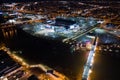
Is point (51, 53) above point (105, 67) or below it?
above

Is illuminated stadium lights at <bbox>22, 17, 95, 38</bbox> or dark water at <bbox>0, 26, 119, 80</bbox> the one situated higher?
illuminated stadium lights at <bbox>22, 17, 95, 38</bbox>

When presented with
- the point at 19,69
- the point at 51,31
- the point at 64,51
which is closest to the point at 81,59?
the point at 64,51

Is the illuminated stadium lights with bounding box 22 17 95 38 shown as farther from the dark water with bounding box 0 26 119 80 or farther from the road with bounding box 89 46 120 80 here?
the road with bounding box 89 46 120 80

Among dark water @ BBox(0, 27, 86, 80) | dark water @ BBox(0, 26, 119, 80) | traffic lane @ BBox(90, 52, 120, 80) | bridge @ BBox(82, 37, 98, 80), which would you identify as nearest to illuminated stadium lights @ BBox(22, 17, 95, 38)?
dark water @ BBox(0, 26, 119, 80)

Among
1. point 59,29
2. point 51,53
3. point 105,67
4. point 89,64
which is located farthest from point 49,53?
point 59,29

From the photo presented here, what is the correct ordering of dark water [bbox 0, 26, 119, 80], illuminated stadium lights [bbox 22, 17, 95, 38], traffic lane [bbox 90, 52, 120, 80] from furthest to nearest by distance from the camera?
illuminated stadium lights [bbox 22, 17, 95, 38] → dark water [bbox 0, 26, 119, 80] → traffic lane [bbox 90, 52, 120, 80]

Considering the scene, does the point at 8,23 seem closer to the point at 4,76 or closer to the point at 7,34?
the point at 7,34

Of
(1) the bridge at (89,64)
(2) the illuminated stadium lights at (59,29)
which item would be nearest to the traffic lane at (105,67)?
(1) the bridge at (89,64)

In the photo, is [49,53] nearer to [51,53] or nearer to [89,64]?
[51,53]
